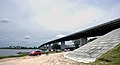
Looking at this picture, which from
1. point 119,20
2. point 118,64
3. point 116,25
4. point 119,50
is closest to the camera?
point 118,64

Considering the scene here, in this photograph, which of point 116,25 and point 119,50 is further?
point 116,25

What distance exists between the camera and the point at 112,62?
1925 cm

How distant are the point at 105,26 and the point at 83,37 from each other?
26.6 m

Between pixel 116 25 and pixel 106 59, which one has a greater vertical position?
pixel 116 25

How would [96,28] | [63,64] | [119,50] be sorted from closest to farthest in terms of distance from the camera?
[119,50], [63,64], [96,28]

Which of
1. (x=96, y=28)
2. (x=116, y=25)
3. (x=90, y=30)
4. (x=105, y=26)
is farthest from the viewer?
(x=90, y=30)

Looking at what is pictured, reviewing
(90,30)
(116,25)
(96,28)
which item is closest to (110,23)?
(116,25)

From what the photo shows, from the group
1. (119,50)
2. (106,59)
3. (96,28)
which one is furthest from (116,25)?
(106,59)

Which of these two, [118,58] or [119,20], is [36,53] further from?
[118,58]

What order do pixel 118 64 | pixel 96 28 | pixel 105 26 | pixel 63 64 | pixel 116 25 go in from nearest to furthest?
pixel 118 64 → pixel 63 64 → pixel 116 25 → pixel 105 26 → pixel 96 28

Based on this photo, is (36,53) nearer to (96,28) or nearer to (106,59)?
(96,28)

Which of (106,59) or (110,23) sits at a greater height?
(110,23)

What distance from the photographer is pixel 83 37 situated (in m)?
73.9

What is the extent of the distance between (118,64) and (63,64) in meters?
8.50
